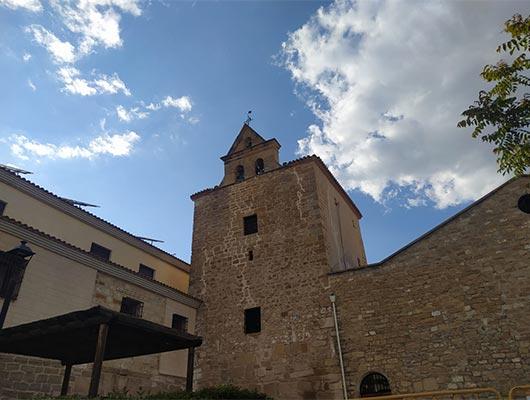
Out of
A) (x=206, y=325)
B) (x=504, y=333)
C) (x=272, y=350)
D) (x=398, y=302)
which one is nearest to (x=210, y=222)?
(x=206, y=325)

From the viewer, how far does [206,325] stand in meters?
16.9

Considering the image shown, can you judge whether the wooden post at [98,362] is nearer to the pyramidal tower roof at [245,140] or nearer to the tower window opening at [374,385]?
the tower window opening at [374,385]

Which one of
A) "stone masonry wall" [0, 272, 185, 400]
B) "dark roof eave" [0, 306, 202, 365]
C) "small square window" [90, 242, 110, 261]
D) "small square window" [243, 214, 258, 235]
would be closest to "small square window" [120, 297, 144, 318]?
"stone masonry wall" [0, 272, 185, 400]

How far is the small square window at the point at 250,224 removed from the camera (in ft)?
59.6

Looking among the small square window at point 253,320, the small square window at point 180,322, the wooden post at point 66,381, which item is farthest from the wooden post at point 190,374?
the small square window at point 180,322

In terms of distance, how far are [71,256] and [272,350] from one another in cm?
759

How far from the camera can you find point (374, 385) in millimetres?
12727

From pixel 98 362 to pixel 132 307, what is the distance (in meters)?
8.03

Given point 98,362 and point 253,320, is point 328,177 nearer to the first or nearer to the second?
point 253,320

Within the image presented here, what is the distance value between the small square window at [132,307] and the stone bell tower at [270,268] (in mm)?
3237

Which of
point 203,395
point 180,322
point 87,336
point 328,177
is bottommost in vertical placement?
point 203,395

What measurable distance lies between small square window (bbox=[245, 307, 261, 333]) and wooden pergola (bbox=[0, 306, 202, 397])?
707cm

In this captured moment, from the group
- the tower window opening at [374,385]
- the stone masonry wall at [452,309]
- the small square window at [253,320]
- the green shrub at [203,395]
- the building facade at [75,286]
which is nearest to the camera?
the green shrub at [203,395]

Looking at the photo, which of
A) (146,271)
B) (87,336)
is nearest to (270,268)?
(146,271)
